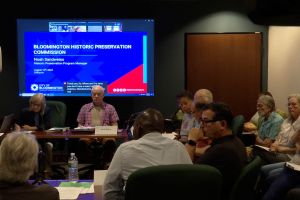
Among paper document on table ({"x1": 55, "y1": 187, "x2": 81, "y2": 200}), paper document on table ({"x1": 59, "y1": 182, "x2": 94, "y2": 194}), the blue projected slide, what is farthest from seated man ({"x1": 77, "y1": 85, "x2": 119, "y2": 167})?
paper document on table ({"x1": 55, "y1": 187, "x2": 81, "y2": 200})

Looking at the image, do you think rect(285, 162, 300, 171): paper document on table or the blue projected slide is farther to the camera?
the blue projected slide

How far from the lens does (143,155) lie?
7.66 ft

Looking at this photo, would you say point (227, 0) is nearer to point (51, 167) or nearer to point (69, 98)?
point (69, 98)

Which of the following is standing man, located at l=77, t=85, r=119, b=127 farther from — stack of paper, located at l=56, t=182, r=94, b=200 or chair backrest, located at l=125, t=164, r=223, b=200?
chair backrest, located at l=125, t=164, r=223, b=200

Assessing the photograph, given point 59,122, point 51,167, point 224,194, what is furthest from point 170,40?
point 224,194

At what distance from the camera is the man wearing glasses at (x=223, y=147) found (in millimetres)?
2572

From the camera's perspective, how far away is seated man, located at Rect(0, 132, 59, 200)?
193 cm

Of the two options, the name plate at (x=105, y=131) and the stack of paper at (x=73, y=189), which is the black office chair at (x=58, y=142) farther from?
the stack of paper at (x=73, y=189)

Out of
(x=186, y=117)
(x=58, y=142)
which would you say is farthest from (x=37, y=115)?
(x=186, y=117)

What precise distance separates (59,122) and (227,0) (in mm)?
3149

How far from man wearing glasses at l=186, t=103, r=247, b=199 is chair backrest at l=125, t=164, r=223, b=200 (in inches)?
19.1

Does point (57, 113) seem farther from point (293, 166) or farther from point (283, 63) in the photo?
point (293, 166)

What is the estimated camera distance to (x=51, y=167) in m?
5.72

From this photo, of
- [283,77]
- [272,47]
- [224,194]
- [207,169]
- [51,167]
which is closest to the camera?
[207,169]
